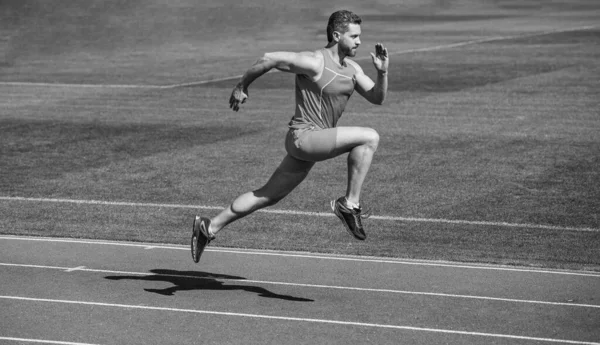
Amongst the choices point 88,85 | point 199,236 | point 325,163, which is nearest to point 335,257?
point 199,236

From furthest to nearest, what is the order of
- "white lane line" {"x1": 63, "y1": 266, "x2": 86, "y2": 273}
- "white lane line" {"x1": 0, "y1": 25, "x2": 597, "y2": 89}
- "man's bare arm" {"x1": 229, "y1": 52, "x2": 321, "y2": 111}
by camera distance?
"white lane line" {"x1": 0, "y1": 25, "x2": 597, "y2": 89}, "white lane line" {"x1": 63, "y1": 266, "x2": 86, "y2": 273}, "man's bare arm" {"x1": 229, "y1": 52, "x2": 321, "y2": 111}

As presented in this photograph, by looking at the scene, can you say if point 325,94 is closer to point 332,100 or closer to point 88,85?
point 332,100

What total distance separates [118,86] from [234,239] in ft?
59.2

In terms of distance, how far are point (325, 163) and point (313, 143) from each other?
9225 mm

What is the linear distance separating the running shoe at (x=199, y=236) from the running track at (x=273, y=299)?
0.42m

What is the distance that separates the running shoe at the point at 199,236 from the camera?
9.95 m

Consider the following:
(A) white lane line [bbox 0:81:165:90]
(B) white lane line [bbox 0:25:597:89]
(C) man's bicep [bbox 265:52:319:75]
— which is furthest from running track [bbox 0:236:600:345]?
(B) white lane line [bbox 0:25:597:89]

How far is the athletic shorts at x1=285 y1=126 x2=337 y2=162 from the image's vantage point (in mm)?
9312

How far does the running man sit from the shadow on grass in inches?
46.6

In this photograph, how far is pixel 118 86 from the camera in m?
30.3

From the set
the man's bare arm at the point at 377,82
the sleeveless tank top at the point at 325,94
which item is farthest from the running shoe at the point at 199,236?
the man's bare arm at the point at 377,82

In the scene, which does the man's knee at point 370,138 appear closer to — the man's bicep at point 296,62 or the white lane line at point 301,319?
the man's bicep at point 296,62

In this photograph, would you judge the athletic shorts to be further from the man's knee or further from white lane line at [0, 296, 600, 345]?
white lane line at [0, 296, 600, 345]

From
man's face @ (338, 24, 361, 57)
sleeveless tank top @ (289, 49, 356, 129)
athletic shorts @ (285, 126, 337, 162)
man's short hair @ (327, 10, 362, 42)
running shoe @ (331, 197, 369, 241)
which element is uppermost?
man's short hair @ (327, 10, 362, 42)
